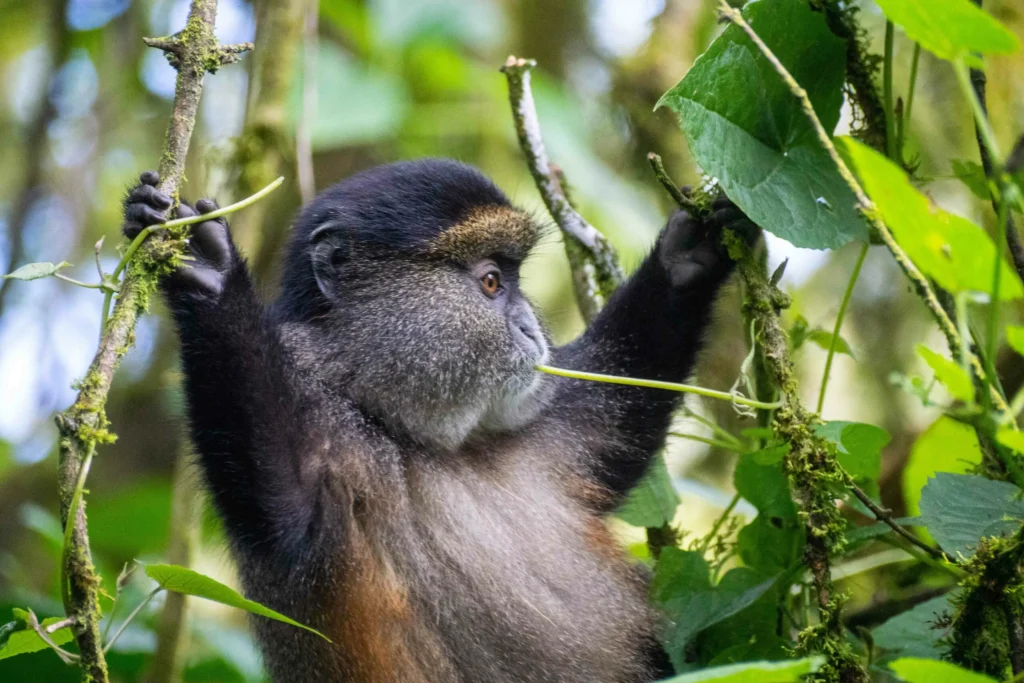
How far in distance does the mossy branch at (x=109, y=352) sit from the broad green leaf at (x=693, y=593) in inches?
71.6

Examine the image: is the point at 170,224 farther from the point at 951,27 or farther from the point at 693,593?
the point at 693,593

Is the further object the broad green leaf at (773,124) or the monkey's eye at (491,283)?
the monkey's eye at (491,283)

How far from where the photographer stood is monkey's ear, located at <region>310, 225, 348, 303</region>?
3.73 meters

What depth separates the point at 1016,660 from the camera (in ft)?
7.98

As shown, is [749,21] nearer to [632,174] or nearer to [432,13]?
[432,13]

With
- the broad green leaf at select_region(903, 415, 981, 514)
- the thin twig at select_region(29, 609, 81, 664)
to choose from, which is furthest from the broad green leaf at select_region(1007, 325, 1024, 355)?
the thin twig at select_region(29, 609, 81, 664)

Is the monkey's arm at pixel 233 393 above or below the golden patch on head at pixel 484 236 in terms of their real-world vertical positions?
below

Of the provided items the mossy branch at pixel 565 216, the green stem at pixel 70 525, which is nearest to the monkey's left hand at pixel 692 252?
the mossy branch at pixel 565 216

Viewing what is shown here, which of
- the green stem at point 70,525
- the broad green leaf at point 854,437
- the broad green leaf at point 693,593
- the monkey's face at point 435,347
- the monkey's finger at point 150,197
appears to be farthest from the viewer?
the monkey's face at point 435,347

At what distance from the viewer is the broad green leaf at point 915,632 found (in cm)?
302

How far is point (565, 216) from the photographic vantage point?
398cm

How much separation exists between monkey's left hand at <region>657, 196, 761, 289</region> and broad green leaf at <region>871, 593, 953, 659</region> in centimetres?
136

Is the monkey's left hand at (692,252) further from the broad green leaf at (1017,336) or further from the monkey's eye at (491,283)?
the broad green leaf at (1017,336)

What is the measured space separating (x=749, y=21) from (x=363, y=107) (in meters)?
2.95
